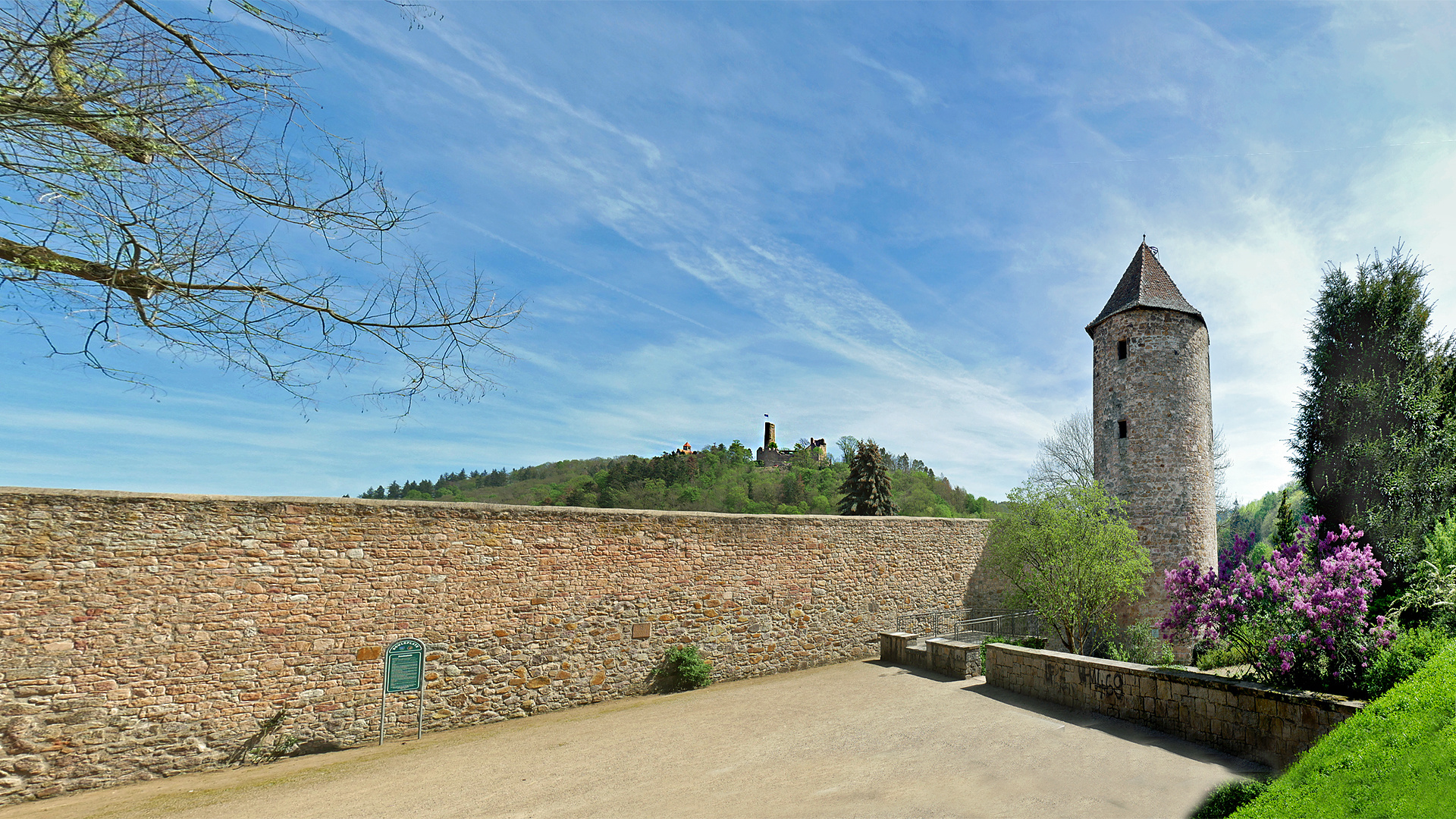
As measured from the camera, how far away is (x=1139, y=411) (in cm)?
1552

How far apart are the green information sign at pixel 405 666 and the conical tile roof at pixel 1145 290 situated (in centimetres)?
1770

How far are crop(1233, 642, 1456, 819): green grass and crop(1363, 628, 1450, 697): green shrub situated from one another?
22.1 inches

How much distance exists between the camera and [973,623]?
48.0 ft

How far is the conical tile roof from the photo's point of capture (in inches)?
626

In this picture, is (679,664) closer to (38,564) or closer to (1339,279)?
(38,564)

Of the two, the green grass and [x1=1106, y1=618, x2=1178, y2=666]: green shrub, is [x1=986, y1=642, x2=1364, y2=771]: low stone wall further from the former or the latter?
[x1=1106, y1=618, x2=1178, y2=666]: green shrub

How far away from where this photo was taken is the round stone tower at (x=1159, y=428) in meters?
15.0

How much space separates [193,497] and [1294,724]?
40.1 feet

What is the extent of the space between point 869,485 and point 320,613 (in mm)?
25842

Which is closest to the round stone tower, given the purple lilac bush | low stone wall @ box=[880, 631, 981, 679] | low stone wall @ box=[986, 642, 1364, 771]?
low stone wall @ box=[880, 631, 981, 679]

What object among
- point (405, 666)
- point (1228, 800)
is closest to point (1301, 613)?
point (1228, 800)

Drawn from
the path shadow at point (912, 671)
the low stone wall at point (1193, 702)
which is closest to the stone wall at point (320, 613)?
the path shadow at point (912, 671)

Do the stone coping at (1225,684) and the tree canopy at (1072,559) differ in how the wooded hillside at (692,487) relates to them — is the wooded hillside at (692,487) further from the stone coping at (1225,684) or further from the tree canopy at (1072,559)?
the stone coping at (1225,684)

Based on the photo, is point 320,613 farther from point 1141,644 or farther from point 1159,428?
point 1159,428
